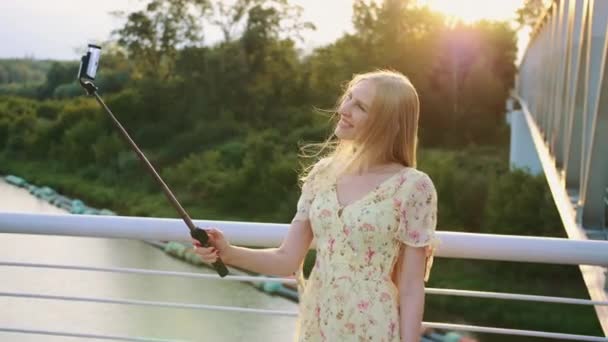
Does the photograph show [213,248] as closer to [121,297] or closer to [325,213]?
[325,213]

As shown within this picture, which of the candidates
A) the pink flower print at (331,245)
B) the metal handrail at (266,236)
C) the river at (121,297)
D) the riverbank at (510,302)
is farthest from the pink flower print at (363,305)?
the riverbank at (510,302)

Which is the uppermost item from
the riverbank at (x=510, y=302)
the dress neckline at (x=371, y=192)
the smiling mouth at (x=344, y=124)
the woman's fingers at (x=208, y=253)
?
the smiling mouth at (x=344, y=124)

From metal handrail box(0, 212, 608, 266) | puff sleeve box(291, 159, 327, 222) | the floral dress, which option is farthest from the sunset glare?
the floral dress

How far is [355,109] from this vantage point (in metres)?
1.45

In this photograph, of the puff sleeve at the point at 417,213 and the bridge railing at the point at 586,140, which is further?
the bridge railing at the point at 586,140

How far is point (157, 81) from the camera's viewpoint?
2588 cm

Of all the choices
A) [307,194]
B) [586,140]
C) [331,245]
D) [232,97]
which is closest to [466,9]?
[232,97]

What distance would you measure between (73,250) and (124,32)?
13724 mm

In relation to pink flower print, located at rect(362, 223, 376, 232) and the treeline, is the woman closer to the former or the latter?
pink flower print, located at rect(362, 223, 376, 232)

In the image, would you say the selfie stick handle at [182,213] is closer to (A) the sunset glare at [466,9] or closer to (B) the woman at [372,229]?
(B) the woman at [372,229]

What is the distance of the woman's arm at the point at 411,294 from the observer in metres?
1.38

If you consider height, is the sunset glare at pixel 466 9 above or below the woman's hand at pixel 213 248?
→ below

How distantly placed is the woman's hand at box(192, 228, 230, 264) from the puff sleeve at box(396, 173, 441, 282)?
0.32 m

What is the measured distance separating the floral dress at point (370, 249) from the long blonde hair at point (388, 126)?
0.05m
